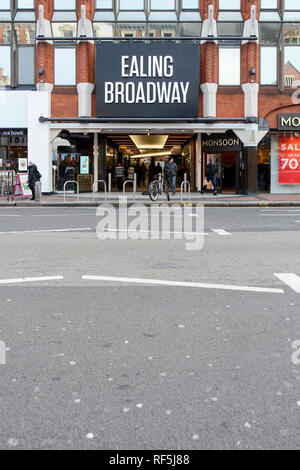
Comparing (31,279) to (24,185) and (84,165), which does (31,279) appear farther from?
(84,165)

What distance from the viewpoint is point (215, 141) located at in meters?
30.8

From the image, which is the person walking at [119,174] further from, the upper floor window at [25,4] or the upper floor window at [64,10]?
the upper floor window at [25,4]

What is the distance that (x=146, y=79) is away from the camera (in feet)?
93.3

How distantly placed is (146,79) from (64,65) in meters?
4.50

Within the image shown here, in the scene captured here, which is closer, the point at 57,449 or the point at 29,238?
the point at 57,449

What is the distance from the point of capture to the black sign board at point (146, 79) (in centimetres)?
2831

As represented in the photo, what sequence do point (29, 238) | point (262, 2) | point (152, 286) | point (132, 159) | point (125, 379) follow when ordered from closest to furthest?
point (125, 379), point (152, 286), point (29, 238), point (262, 2), point (132, 159)

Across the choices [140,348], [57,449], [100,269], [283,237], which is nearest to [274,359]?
[140,348]

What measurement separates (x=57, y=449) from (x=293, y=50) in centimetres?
2939

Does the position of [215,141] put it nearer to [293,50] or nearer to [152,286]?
[293,50]

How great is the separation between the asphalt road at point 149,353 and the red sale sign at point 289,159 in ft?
74.7

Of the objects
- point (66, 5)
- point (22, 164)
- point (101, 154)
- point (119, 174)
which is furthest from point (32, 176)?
point (66, 5)

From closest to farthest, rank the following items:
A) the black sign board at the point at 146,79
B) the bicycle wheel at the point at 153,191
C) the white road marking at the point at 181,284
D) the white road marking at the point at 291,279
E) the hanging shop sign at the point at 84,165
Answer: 1. the white road marking at the point at 181,284
2. the white road marking at the point at 291,279
3. the bicycle wheel at the point at 153,191
4. the black sign board at the point at 146,79
5. the hanging shop sign at the point at 84,165

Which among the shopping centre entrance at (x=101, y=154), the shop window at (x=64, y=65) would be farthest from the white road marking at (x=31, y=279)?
the shop window at (x=64, y=65)
